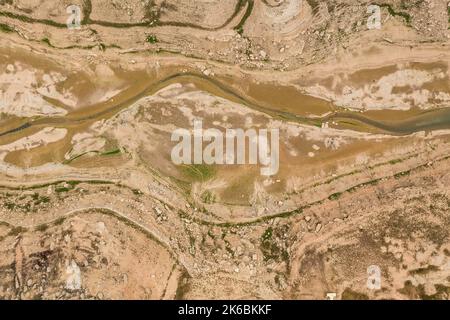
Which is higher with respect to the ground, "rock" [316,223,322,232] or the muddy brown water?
the muddy brown water

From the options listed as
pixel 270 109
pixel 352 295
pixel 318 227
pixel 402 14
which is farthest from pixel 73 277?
pixel 402 14

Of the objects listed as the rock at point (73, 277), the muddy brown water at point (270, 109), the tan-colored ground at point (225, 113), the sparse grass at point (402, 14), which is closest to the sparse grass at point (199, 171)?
the tan-colored ground at point (225, 113)

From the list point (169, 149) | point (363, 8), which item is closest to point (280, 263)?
point (169, 149)

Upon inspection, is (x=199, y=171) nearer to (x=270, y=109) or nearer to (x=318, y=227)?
(x=270, y=109)

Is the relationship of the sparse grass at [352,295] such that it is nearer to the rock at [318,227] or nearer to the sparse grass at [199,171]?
the rock at [318,227]

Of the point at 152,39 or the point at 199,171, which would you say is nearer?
the point at 199,171

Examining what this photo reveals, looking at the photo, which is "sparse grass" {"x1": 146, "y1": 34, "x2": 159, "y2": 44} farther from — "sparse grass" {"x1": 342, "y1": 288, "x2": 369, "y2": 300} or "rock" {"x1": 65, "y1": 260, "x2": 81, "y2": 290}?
"sparse grass" {"x1": 342, "y1": 288, "x2": 369, "y2": 300}

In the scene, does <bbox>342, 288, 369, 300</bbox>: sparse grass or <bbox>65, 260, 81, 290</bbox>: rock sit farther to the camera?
<bbox>342, 288, 369, 300</bbox>: sparse grass

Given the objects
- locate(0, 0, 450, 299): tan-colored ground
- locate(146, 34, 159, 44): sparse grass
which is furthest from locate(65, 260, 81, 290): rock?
locate(146, 34, 159, 44): sparse grass
